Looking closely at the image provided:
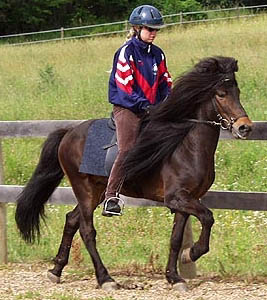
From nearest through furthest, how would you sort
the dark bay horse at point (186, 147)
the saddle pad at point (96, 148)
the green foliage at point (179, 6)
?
the dark bay horse at point (186, 147)
the saddle pad at point (96, 148)
the green foliage at point (179, 6)

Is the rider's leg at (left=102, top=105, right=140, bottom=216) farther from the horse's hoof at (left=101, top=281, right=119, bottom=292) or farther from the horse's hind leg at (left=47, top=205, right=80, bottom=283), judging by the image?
the horse's hind leg at (left=47, top=205, right=80, bottom=283)

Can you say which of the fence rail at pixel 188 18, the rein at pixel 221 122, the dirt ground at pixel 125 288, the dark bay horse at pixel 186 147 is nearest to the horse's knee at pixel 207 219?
the dark bay horse at pixel 186 147

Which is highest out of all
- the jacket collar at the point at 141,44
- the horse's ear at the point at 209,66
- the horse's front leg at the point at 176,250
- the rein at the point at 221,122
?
the jacket collar at the point at 141,44

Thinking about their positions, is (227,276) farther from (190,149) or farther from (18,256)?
(18,256)

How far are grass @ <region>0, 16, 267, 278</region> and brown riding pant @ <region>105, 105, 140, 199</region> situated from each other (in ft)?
3.97

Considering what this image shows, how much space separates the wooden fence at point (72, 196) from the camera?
298 inches

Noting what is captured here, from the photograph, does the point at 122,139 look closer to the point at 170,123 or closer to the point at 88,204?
the point at 170,123

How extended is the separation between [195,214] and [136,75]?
1310 mm

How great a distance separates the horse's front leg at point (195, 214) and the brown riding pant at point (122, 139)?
0.48 m

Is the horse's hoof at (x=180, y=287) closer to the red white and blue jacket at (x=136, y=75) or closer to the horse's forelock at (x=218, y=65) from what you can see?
the red white and blue jacket at (x=136, y=75)

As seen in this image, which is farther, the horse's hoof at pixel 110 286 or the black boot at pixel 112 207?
the horse's hoof at pixel 110 286

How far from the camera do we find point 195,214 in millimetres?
7039

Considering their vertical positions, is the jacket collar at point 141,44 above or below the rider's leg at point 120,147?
above

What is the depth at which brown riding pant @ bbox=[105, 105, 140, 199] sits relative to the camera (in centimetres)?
734
